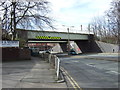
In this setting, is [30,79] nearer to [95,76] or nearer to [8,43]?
[95,76]

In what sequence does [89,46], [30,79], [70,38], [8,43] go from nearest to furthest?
1. [30,79]
2. [8,43]
3. [70,38]
4. [89,46]

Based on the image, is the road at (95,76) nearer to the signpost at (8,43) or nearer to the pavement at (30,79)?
the pavement at (30,79)

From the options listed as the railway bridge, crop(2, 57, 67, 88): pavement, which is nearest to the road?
crop(2, 57, 67, 88): pavement

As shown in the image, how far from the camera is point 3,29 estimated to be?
1230 inches

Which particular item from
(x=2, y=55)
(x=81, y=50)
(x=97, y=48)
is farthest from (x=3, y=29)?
(x=81, y=50)

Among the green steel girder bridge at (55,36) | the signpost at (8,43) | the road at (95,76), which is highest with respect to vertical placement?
the green steel girder bridge at (55,36)

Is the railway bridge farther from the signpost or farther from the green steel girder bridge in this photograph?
the signpost

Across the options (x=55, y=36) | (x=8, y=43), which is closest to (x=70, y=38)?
(x=55, y=36)

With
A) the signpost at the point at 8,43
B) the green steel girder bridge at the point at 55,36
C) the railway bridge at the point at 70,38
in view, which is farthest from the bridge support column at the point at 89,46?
the signpost at the point at 8,43

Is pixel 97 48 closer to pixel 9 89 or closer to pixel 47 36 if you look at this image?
pixel 47 36

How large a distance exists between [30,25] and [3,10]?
17.2 ft

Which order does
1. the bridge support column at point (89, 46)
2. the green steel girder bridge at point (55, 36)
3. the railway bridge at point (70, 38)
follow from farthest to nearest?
the bridge support column at point (89, 46) → the railway bridge at point (70, 38) → the green steel girder bridge at point (55, 36)

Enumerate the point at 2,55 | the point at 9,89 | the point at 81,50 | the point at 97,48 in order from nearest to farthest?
the point at 9,89, the point at 2,55, the point at 97,48, the point at 81,50

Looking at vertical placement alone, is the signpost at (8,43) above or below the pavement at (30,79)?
above
